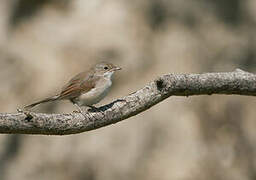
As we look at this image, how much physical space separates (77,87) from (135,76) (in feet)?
13.7

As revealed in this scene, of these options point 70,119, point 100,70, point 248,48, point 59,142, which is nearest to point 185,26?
point 248,48

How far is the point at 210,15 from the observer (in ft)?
41.5

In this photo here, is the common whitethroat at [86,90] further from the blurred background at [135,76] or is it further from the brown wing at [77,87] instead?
the blurred background at [135,76]

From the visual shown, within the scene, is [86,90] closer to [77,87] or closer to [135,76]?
[77,87]

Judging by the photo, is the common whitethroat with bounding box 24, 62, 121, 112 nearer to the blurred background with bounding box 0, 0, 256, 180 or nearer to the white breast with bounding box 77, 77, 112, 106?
the white breast with bounding box 77, 77, 112, 106

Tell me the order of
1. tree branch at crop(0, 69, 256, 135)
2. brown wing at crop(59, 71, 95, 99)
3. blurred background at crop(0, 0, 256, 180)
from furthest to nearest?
blurred background at crop(0, 0, 256, 180), brown wing at crop(59, 71, 95, 99), tree branch at crop(0, 69, 256, 135)

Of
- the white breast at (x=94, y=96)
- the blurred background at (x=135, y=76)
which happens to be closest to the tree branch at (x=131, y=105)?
the white breast at (x=94, y=96)

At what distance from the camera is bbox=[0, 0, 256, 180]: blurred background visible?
Result: 12008mm

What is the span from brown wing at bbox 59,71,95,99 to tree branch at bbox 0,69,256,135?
1.81 metres

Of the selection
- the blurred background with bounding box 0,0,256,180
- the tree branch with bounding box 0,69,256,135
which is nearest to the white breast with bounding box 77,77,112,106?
the tree branch with bounding box 0,69,256,135

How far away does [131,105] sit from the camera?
6.06 m

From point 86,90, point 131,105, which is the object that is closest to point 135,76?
point 86,90

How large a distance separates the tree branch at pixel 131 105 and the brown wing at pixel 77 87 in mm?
1814

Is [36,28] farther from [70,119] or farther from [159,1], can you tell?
[70,119]
